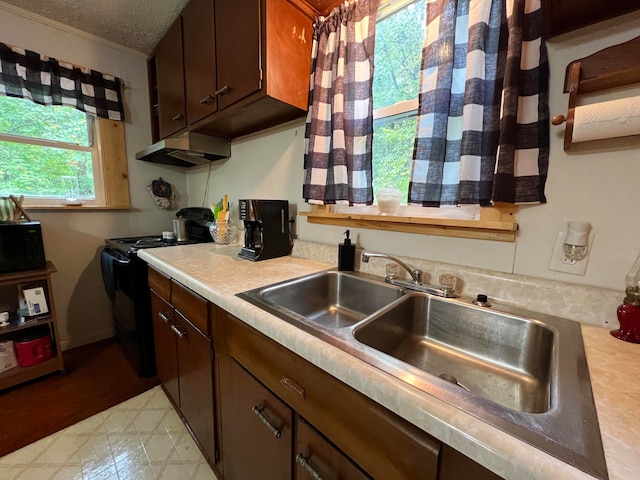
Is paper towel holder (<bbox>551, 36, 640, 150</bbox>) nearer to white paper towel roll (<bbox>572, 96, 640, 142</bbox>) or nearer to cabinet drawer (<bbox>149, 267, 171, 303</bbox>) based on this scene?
white paper towel roll (<bbox>572, 96, 640, 142</bbox>)

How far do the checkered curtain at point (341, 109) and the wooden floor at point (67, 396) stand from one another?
67.9 inches

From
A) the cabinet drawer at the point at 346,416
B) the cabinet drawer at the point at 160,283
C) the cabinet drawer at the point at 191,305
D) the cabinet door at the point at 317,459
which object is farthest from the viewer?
the cabinet drawer at the point at 160,283

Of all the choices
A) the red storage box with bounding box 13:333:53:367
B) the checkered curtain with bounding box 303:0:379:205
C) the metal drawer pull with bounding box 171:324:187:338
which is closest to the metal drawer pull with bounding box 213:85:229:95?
the checkered curtain with bounding box 303:0:379:205

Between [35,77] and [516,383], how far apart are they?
119 inches

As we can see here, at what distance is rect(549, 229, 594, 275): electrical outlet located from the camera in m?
0.75

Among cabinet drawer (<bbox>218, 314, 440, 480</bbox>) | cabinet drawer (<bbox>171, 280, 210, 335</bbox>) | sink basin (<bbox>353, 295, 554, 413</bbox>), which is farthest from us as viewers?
cabinet drawer (<bbox>171, 280, 210, 335</bbox>)

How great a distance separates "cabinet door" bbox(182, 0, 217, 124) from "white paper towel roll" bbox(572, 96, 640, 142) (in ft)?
4.90

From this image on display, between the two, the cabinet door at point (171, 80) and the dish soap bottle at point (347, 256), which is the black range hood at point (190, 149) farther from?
the dish soap bottle at point (347, 256)

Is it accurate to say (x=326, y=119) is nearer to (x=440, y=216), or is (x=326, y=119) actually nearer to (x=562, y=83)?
(x=440, y=216)

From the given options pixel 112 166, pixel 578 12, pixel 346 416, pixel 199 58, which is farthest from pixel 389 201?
pixel 112 166

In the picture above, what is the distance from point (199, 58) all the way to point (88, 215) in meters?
1.55

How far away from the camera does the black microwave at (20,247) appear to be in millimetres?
1483

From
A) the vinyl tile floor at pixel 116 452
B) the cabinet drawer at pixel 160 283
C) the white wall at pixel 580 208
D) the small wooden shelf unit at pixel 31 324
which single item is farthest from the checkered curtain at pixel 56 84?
the white wall at pixel 580 208

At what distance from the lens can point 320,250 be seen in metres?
1.36
